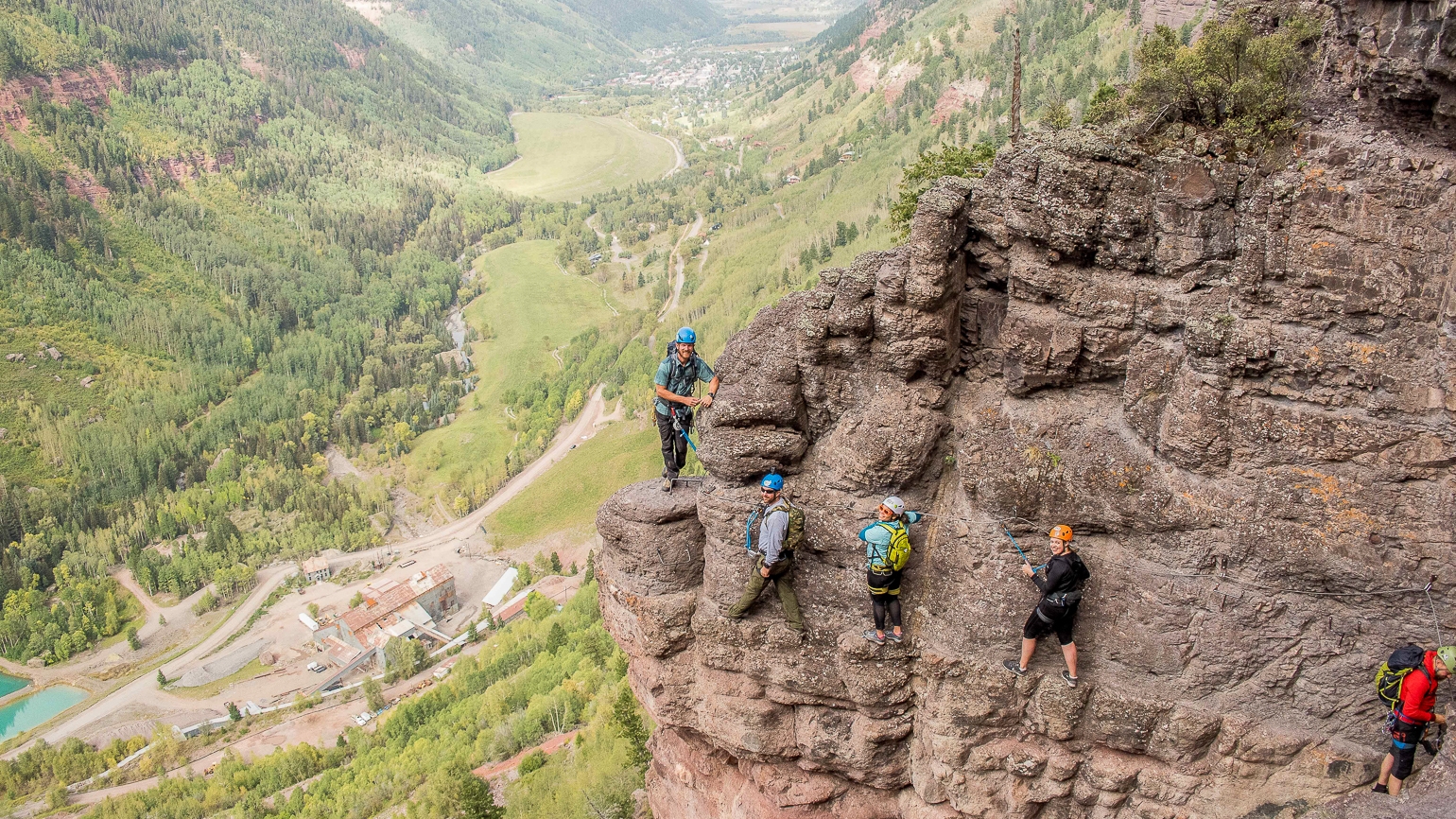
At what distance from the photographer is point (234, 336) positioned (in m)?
193

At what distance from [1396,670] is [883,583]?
9.29 metres

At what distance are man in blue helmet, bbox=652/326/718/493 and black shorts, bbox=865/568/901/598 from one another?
595 cm

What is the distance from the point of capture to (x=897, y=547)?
19.5 m

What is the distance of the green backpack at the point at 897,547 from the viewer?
1947 cm

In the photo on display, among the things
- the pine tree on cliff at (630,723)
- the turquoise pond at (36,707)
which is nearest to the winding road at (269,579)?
Result: the turquoise pond at (36,707)

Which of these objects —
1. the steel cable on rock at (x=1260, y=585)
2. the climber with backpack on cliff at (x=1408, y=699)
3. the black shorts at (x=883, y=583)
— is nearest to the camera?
the climber with backpack on cliff at (x=1408, y=699)

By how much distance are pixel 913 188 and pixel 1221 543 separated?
26792 millimetres

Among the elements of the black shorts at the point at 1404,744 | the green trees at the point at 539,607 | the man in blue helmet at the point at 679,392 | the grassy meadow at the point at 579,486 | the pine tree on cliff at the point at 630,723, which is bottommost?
the green trees at the point at 539,607

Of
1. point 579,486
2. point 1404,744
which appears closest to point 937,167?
point 1404,744

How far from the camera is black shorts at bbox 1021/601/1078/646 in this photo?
1822 centimetres

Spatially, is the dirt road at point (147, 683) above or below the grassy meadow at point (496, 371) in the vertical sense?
below

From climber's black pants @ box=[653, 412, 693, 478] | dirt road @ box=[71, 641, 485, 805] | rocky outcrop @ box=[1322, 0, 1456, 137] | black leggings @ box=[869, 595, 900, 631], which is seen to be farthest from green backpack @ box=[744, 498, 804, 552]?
dirt road @ box=[71, 641, 485, 805]

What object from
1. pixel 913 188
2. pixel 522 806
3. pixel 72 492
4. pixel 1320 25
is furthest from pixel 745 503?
pixel 72 492

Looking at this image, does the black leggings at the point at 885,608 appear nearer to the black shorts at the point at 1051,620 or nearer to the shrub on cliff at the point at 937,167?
the black shorts at the point at 1051,620
